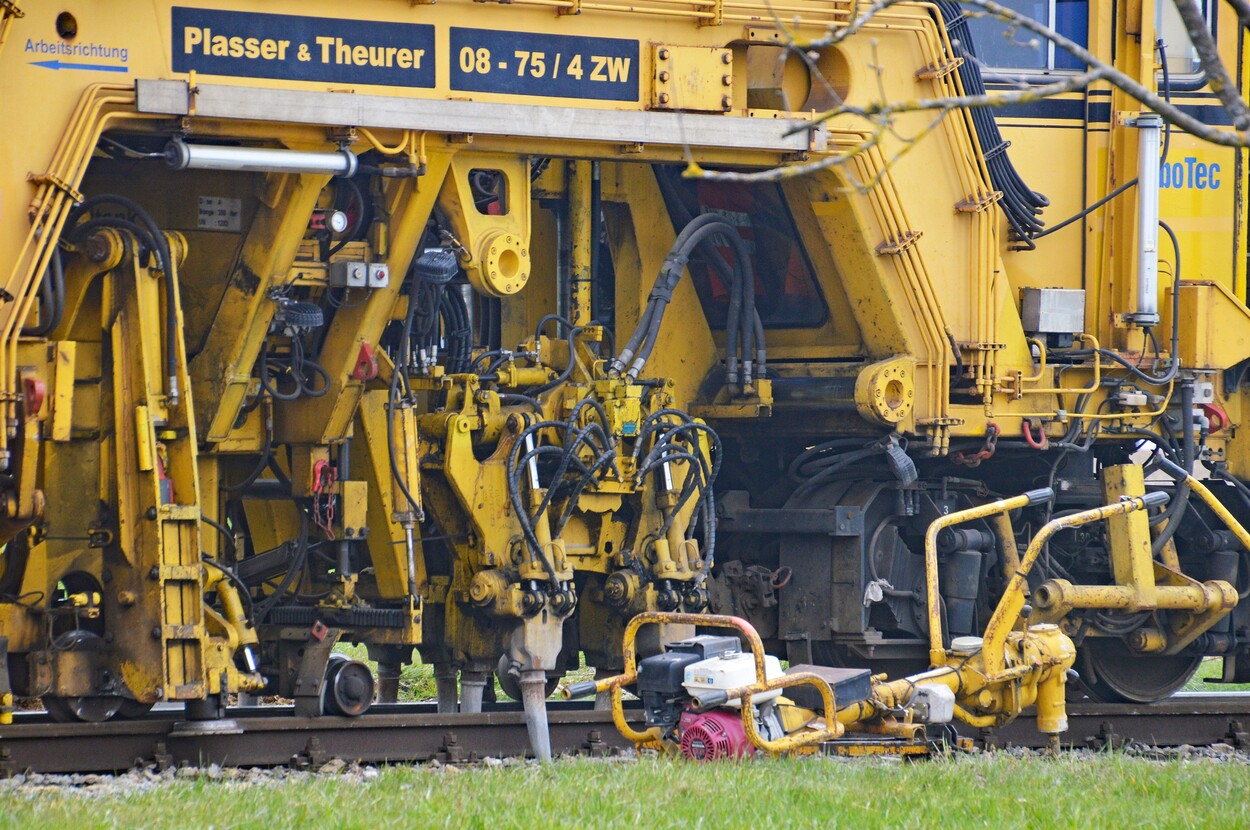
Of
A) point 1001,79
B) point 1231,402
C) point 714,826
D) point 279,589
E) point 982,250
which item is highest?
point 1001,79

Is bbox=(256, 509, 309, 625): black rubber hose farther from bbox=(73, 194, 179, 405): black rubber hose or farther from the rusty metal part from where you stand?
bbox=(73, 194, 179, 405): black rubber hose

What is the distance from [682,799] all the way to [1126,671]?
194 inches

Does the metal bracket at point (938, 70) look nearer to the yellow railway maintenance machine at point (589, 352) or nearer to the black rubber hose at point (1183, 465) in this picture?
the yellow railway maintenance machine at point (589, 352)

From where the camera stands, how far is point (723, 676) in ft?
23.9

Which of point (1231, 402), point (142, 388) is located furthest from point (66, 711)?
point (1231, 402)

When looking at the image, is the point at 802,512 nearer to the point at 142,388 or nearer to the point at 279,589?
the point at 279,589

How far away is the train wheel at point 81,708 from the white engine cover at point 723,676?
8.01ft

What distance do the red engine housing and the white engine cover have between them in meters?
0.08

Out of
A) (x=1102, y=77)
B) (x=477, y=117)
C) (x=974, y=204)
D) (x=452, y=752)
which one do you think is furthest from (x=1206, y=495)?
(x=1102, y=77)

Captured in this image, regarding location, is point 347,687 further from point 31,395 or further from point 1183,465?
point 1183,465

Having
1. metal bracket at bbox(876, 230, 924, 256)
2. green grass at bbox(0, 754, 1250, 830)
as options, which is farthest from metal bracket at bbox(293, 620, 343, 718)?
metal bracket at bbox(876, 230, 924, 256)

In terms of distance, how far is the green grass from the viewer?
19.0 ft

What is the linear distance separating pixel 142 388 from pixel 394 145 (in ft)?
4.74

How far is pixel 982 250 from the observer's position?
944cm
